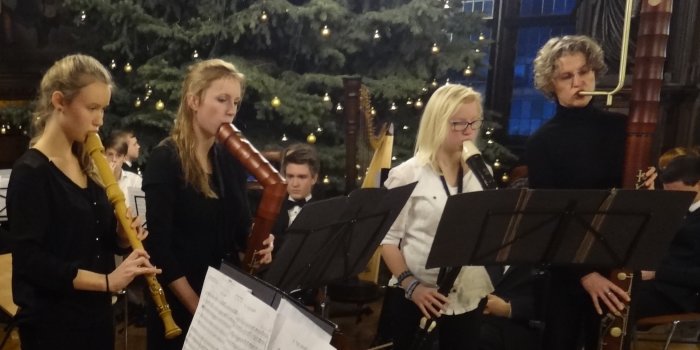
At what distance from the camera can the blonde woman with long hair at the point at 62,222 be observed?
5.08ft

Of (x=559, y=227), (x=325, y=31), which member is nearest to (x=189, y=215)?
(x=559, y=227)

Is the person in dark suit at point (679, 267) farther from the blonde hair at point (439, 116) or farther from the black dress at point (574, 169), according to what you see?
the blonde hair at point (439, 116)

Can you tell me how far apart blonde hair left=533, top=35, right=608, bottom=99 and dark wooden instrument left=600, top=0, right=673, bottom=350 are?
0.76ft

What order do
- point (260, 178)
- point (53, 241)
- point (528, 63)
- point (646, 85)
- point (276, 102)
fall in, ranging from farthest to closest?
point (528, 63) < point (276, 102) < point (646, 85) < point (260, 178) < point (53, 241)

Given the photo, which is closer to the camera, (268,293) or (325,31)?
(268,293)

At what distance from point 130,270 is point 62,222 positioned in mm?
239

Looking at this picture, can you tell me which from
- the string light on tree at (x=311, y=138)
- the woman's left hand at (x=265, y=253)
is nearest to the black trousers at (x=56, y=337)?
the woman's left hand at (x=265, y=253)

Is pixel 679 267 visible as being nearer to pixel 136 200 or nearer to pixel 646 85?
pixel 646 85

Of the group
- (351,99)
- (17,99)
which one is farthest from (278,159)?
(17,99)

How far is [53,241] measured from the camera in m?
1.61

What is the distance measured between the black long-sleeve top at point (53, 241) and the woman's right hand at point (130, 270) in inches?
4.3

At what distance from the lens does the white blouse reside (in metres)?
2.01

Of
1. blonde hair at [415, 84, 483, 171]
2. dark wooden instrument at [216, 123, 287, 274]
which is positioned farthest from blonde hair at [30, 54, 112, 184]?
blonde hair at [415, 84, 483, 171]

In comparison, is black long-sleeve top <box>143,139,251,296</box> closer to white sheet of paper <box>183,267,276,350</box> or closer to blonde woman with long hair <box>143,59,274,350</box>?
blonde woman with long hair <box>143,59,274,350</box>
